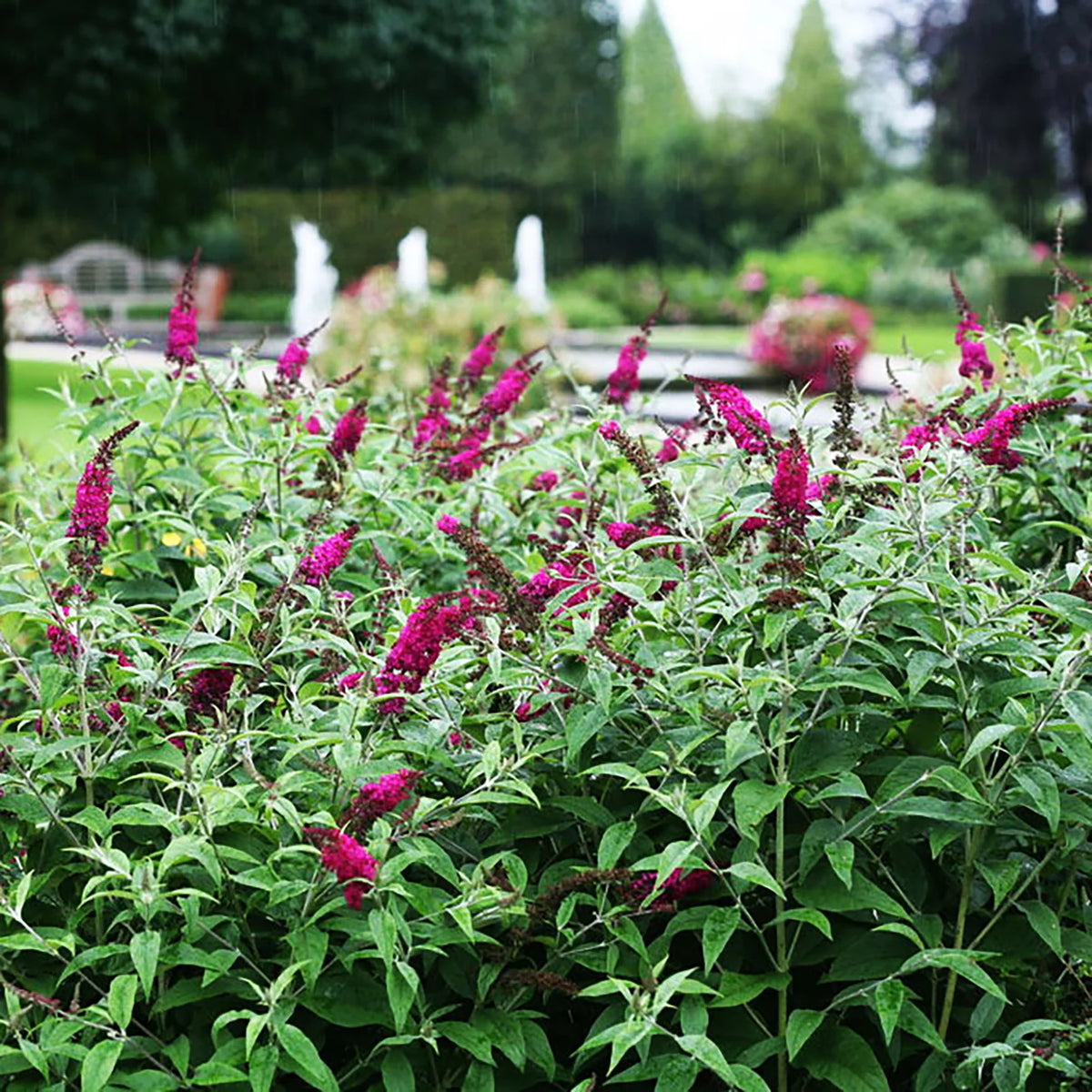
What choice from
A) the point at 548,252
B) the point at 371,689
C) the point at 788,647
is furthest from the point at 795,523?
the point at 548,252

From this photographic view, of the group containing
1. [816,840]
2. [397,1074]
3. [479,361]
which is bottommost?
[397,1074]

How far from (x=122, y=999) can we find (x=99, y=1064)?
0.23ft

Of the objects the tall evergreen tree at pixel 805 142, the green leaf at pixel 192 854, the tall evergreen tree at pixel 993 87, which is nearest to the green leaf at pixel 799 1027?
the green leaf at pixel 192 854

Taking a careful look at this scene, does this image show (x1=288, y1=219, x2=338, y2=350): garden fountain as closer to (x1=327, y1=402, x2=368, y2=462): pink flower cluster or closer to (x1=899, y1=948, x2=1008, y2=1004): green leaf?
(x1=327, y1=402, x2=368, y2=462): pink flower cluster

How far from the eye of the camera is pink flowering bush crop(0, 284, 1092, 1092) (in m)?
1.71

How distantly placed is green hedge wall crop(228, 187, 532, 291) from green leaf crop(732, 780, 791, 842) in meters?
29.1

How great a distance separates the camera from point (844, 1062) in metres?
1.77

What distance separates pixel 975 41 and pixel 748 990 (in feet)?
98.2

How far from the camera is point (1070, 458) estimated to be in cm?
263

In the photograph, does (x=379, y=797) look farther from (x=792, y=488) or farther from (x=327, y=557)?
(x=792, y=488)

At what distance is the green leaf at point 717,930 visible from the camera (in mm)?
1707

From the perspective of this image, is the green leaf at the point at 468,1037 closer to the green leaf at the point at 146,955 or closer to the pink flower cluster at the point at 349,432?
the green leaf at the point at 146,955

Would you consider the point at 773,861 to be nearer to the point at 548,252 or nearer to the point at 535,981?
the point at 535,981

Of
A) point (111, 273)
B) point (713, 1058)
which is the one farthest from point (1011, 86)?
point (713, 1058)
